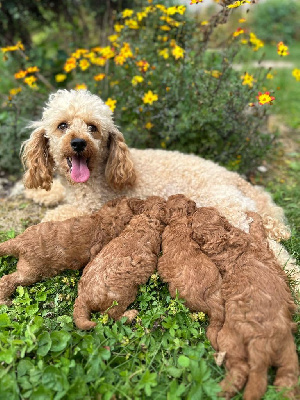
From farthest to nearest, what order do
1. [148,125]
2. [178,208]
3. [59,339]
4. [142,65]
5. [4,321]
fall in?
[148,125], [142,65], [178,208], [4,321], [59,339]

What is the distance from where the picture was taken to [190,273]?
8.91 ft

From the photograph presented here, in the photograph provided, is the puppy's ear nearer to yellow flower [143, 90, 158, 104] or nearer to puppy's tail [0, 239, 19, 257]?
yellow flower [143, 90, 158, 104]

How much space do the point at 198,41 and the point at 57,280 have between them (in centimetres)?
330

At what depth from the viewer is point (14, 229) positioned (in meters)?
3.87

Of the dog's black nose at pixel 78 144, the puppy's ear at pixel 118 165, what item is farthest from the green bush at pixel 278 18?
the dog's black nose at pixel 78 144

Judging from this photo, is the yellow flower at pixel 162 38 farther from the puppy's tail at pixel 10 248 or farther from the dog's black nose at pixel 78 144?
the puppy's tail at pixel 10 248

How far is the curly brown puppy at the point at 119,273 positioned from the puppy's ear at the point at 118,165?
0.59 meters

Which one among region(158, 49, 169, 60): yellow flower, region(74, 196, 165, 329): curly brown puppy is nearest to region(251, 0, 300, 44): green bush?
region(158, 49, 169, 60): yellow flower

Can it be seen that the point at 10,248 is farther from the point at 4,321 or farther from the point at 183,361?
the point at 183,361

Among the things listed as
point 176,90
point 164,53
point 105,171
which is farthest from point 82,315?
point 164,53

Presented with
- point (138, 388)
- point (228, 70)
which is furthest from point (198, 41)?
point (138, 388)

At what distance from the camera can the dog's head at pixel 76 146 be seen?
334cm

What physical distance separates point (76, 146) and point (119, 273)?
3.92 feet

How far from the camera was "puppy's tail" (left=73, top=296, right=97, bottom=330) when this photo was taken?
2.58 m
